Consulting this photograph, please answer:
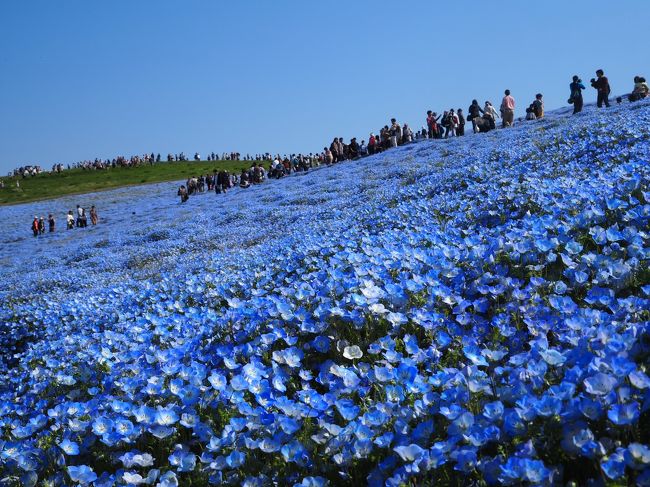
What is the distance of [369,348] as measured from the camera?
3.61 m

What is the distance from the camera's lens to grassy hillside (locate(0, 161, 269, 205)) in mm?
57469

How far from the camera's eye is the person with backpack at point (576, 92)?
25016mm

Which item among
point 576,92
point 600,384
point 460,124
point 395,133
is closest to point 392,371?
point 600,384

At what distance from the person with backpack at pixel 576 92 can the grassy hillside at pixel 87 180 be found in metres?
45.3

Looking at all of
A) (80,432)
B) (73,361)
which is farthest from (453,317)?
(73,361)

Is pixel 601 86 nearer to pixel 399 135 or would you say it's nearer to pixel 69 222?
pixel 399 135

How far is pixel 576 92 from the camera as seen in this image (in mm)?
25172

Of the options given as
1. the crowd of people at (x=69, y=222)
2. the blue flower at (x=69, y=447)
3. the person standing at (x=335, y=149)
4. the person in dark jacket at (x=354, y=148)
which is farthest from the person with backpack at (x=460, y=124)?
the blue flower at (x=69, y=447)

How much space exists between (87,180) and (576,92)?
2294 inches

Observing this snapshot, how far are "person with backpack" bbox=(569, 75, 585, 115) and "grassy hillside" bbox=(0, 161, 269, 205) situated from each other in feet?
148

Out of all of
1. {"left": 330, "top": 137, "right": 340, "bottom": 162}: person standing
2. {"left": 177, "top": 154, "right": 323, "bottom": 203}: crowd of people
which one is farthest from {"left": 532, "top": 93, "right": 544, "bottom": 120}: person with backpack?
{"left": 177, "top": 154, "right": 323, "bottom": 203}: crowd of people

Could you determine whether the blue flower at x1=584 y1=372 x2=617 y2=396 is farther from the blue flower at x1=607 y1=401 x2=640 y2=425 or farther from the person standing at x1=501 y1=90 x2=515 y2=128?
the person standing at x1=501 y1=90 x2=515 y2=128

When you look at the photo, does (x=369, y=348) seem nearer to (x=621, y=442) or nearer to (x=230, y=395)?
(x=230, y=395)

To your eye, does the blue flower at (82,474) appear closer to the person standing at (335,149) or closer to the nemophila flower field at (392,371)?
the nemophila flower field at (392,371)
